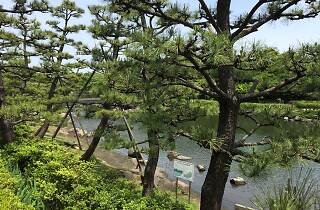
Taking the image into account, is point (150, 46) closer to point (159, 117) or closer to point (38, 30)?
point (159, 117)

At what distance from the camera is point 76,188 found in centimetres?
516

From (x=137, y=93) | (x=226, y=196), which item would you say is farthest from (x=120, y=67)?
(x=226, y=196)

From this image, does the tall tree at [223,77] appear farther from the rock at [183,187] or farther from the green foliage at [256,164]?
the rock at [183,187]

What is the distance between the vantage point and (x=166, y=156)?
1669 cm

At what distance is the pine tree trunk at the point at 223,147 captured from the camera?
14.0ft

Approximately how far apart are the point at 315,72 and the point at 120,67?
7.54 ft

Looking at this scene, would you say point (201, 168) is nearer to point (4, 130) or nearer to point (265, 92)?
point (4, 130)

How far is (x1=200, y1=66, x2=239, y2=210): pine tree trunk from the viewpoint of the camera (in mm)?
4277

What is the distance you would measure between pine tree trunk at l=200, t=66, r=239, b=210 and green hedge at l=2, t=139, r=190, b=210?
585mm

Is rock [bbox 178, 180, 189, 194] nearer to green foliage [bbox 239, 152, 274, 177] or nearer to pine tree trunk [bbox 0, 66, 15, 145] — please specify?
pine tree trunk [bbox 0, 66, 15, 145]

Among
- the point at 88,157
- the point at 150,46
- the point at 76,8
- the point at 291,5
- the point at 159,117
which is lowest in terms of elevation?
the point at 88,157

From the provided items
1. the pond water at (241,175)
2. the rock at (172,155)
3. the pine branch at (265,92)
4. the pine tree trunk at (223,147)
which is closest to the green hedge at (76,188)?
the pine tree trunk at (223,147)

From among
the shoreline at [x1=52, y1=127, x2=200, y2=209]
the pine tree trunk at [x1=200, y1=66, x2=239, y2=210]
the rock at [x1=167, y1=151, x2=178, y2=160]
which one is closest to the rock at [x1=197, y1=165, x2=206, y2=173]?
the shoreline at [x1=52, y1=127, x2=200, y2=209]

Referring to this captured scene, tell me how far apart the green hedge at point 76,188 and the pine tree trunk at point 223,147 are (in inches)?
23.0
